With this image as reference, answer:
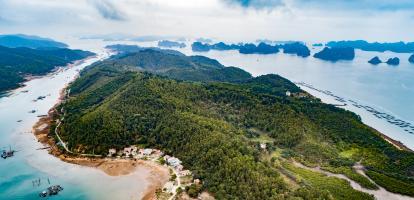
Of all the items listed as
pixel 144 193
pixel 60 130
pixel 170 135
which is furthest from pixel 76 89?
pixel 144 193

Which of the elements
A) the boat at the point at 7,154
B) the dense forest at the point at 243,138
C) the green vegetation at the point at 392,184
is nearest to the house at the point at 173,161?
the dense forest at the point at 243,138

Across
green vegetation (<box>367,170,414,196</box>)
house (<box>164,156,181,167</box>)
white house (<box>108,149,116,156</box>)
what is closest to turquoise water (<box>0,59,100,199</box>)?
white house (<box>108,149,116,156</box>)

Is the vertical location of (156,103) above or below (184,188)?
above

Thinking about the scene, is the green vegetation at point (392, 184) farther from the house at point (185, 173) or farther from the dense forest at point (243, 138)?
the house at point (185, 173)

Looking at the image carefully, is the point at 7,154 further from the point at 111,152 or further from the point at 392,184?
the point at 392,184

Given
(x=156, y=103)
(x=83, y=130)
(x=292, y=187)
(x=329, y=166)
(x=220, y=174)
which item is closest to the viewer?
(x=292, y=187)

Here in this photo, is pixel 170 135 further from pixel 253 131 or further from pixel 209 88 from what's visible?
pixel 209 88
